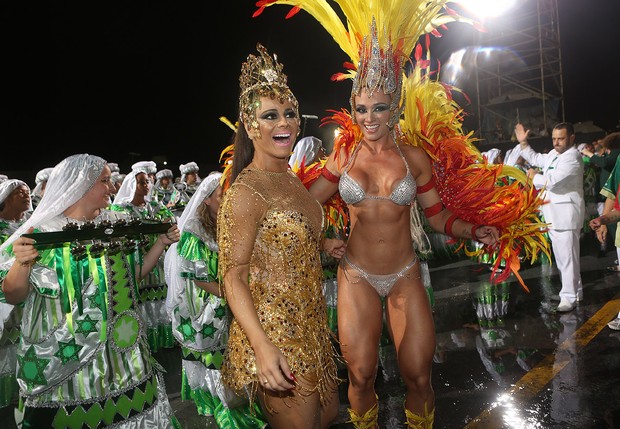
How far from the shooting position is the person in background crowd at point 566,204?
652 centimetres

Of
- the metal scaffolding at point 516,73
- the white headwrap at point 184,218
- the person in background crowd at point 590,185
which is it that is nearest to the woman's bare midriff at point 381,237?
the white headwrap at point 184,218

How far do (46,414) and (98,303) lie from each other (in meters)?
0.62

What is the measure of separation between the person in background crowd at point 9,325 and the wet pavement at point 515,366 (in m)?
1.41

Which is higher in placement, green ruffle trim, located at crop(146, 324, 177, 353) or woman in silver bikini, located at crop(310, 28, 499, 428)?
woman in silver bikini, located at crop(310, 28, 499, 428)

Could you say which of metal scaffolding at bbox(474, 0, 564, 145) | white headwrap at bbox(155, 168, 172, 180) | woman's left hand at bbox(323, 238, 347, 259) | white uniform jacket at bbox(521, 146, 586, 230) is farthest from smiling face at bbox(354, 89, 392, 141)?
metal scaffolding at bbox(474, 0, 564, 145)

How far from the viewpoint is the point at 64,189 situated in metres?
2.80

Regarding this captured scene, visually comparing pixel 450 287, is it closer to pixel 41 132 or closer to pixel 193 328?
pixel 193 328

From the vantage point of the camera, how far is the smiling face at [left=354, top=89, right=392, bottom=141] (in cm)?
322

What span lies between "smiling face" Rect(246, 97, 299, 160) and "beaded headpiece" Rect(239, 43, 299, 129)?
0.02 m

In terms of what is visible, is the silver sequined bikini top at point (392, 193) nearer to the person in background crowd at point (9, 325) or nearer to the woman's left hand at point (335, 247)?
the woman's left hand at point (335, 247)

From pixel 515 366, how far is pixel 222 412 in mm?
2880

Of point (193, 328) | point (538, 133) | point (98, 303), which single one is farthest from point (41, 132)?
point (538, 133)

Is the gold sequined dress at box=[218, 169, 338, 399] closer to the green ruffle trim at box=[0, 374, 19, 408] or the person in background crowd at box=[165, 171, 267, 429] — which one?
the person in background crowd at box=[165, 171, 267, 429]

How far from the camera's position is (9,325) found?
459 centimetres
